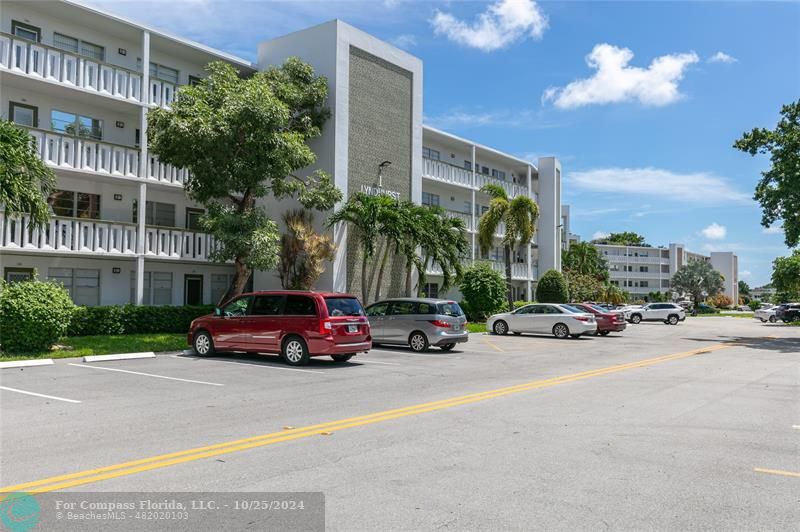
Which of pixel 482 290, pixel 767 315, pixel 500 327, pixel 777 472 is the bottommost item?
pixel 777 472

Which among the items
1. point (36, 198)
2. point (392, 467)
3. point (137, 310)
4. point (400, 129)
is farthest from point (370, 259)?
point (392, 467)

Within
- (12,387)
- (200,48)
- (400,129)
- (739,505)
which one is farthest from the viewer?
(400,129)

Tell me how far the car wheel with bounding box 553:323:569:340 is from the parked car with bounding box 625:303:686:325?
22.1 m

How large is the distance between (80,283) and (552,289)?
2775 cm

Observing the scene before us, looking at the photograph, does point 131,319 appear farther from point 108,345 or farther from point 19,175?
point 19,175

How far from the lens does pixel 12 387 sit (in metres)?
11.7

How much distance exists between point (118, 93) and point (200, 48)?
4.23 meters

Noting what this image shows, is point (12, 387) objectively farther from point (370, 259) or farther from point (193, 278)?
point (370, 259)

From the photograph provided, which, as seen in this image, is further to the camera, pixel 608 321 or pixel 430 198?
pixel 430 198

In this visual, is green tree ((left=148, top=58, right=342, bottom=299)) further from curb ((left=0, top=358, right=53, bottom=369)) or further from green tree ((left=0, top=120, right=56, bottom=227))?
curb ((left=0, top=358, right=53, bottom=369))

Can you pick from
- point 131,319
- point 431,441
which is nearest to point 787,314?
point 131,319

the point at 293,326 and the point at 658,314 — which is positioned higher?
the point at 293,326

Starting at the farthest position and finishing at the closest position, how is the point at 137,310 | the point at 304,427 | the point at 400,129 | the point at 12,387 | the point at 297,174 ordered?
1. the point at 400,129
2. the point at 297,174
3. the point at 137,310
4. the point at 12,387
5. the point at 304,427

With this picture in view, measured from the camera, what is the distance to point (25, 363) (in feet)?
48.4
